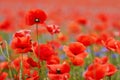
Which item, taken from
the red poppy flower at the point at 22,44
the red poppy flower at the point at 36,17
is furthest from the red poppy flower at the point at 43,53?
the red poppy flower at the point at 36,17

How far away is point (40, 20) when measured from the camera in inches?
97.5

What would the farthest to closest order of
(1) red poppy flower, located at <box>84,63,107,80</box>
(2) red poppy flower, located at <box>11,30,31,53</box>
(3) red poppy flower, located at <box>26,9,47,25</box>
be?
1. (3) red poppy flower, located at <box>26,9,47,25</box>
2. (2) red poppy flower, located at <box>11,30,31,53</box>
3. (1) red poppy flower, located at <box>84,63,107,80</box>

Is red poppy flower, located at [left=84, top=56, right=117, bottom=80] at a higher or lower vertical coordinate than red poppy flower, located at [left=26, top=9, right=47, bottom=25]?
lower

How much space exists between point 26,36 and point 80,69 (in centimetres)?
132

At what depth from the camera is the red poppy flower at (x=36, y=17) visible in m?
2.48

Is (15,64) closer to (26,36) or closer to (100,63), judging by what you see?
(26,36)

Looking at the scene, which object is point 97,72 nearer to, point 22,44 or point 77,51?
point 77,51

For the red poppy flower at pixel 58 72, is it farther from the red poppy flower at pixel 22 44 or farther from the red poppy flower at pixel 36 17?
the red poppy flower at pixel 36 17

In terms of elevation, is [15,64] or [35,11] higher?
[35,11]

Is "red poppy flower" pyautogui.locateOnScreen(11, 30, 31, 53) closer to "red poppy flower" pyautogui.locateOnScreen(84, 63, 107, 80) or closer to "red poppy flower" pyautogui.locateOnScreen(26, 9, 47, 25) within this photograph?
"red poppy flower" pyautogui.locateOnScreen(26, 9, 47, 25)

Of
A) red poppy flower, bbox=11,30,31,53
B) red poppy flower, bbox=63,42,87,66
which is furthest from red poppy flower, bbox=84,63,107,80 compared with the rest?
red poppy flower, bbox=11,30,31,53

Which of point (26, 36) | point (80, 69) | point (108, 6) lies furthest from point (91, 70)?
point (108, 6)

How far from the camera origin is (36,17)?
2.49 m

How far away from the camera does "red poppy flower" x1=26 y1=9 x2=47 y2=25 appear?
248 cm
